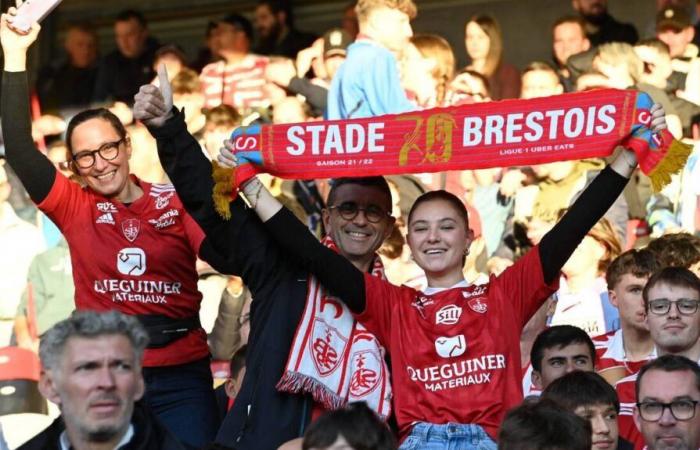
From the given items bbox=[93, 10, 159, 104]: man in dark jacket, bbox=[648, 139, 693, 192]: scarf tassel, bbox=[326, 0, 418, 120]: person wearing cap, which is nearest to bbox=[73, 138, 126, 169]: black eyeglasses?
bbox=[648, 139, 693, 192]: scarf tassel

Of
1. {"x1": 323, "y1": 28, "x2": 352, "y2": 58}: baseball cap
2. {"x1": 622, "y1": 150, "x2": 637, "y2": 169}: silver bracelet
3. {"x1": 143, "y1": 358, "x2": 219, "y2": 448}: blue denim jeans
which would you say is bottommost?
{"x1": 143, "y1": 358, "x2": 219, "y2": 448}: blue denim jeans

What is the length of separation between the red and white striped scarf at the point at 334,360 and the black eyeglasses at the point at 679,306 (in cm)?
128

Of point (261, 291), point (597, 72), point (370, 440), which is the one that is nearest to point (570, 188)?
point (597, 72)

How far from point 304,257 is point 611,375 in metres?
1.98

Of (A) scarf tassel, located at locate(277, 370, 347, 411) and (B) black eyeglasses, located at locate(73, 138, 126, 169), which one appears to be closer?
(A) scarf tassel, located at locate(277, 370, 347, 411)

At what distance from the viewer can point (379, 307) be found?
628 centimetres

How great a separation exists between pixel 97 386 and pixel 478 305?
5.52ft

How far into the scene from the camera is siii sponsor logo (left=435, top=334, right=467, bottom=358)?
6.05 metres

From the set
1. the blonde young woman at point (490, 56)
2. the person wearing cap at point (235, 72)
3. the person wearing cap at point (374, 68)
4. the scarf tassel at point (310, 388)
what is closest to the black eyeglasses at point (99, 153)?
the scarf tassel at point (310, 388)

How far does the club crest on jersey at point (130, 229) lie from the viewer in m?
6.83

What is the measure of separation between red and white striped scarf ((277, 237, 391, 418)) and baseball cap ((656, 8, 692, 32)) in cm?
610

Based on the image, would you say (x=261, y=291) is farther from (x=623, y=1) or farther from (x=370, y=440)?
(x=623, y=1)

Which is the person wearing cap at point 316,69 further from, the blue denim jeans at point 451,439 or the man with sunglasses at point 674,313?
the blue denim jeans at point 451,439

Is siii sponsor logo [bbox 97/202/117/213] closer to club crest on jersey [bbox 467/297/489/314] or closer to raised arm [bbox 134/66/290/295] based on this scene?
raised arm [bbox 134/66/290/295]
